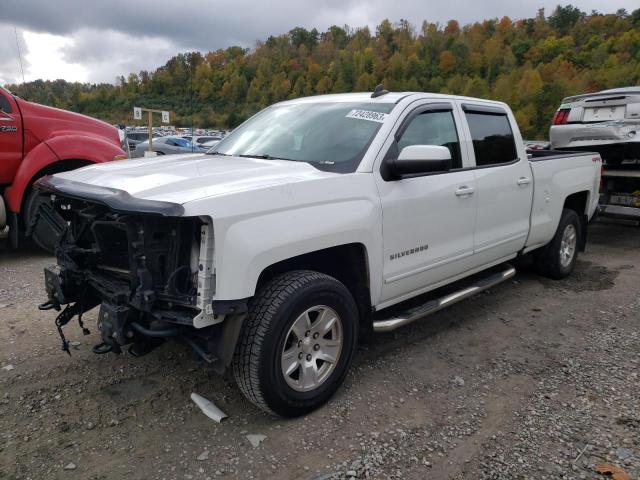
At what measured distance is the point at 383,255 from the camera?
3166mm

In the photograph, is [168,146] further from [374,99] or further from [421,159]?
[421,159]

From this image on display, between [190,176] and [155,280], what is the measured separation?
2.02 feet

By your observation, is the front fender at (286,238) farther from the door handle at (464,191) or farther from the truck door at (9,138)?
the truck door at (9,138)

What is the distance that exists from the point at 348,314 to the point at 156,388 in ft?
4.32

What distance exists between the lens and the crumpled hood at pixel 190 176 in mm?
2482

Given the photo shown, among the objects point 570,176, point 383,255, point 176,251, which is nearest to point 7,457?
point 176,251

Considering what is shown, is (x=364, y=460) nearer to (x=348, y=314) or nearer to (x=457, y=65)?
(x=348, y=314)

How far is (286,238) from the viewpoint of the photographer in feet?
8.45

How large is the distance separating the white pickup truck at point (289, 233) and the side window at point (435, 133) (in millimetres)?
13

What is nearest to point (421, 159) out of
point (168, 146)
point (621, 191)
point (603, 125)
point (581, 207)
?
point (581, 207)

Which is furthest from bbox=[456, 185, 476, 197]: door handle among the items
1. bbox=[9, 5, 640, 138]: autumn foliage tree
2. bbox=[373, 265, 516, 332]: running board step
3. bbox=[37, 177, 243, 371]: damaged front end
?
bbox=[9, 5, 640, 138]: autumn foliage tree

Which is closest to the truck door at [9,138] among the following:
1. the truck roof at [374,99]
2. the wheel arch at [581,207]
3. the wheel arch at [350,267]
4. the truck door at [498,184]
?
the truck roof at [374,99]

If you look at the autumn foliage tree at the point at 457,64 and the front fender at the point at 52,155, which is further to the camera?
the autumn foliage tree at the point at 457,64

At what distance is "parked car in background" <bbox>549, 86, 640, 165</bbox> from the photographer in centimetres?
720
